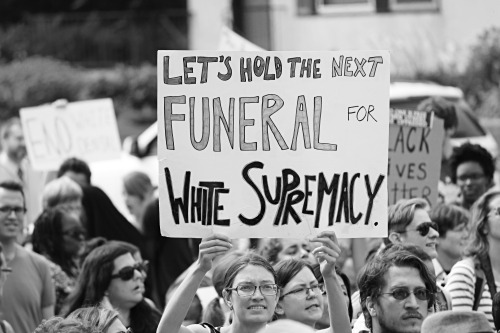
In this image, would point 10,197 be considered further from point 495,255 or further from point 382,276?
point 382,276

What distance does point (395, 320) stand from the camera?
6.76m


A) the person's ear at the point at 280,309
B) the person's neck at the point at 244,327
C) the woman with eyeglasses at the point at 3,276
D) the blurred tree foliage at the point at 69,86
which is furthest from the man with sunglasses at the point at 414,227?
the blurred tree foliage at the point at 69,86

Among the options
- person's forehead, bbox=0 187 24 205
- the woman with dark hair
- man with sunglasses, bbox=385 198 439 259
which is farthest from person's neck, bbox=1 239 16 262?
man with sunglasses, bbox=385 198 439 259

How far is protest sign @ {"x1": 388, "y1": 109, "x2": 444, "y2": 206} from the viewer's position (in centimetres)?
967

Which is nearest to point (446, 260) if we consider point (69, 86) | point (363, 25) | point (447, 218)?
point (447, 218)

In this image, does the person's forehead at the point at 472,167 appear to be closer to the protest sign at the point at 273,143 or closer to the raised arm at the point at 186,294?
the protest sign at the point at 273,143

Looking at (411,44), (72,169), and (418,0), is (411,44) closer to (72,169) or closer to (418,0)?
(418,0)

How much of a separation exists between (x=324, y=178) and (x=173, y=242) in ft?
14.3

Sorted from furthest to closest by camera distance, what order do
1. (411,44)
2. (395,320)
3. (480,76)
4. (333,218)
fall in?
(411,44) < (480,76) < (333,218) < (395,320)

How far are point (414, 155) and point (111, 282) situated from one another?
7.54 ft

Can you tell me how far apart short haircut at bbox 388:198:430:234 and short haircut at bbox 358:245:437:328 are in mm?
1536

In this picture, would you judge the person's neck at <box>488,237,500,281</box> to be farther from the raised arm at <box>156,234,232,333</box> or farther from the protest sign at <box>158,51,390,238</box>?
the raised arm at <box>156,234,232,333</box>

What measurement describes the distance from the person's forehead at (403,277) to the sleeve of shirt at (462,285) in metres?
1.15

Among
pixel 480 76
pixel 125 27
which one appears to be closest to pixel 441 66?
pixel 480 76
